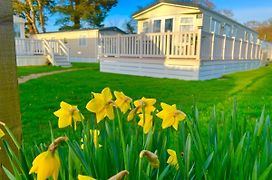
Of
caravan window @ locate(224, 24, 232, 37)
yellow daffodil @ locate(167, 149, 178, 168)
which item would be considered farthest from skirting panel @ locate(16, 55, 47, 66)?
yellow daffodil @ locate(167, 149, 178, 168)

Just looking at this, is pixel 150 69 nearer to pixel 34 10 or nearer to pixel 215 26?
pixel 215 26

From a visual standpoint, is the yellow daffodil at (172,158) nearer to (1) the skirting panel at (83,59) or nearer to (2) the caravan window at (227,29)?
(2) the caravan window at (227,29)

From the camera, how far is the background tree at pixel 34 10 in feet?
106

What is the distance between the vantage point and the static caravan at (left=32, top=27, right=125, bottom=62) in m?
26.1

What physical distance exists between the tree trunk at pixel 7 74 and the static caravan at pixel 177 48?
28.4 feet

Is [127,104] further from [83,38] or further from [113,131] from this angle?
[83,38]

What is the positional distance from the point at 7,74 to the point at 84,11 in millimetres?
32692

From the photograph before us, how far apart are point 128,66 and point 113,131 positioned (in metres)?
11.1

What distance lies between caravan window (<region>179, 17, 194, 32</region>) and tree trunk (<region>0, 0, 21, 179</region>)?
1513 cm

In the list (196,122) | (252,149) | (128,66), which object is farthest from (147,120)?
(128,66)

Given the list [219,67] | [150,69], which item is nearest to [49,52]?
[150,69]

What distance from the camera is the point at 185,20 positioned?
15781 mm

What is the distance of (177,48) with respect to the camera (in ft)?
33.4

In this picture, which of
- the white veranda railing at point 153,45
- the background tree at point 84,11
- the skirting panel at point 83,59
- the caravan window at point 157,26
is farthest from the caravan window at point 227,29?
the background tree at point 84,11
